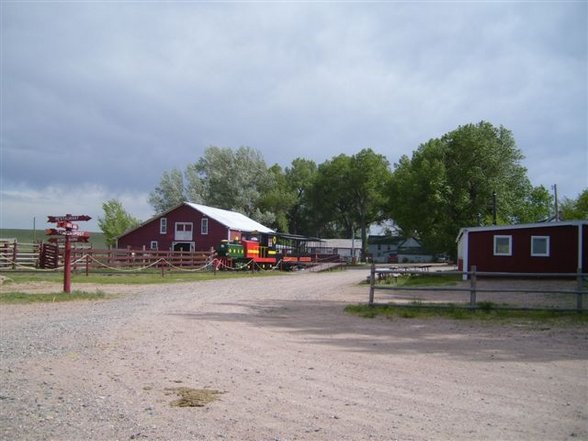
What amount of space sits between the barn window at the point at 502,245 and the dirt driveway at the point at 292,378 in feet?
53.5

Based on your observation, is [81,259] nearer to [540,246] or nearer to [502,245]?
[502,245]

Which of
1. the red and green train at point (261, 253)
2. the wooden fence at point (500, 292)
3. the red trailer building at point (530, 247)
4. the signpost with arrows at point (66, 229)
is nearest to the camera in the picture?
the wooden fence at point (500, 292)

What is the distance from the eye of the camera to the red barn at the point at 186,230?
4981 cm

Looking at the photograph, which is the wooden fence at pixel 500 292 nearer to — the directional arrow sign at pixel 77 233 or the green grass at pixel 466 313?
the green grass at pixel 466 313

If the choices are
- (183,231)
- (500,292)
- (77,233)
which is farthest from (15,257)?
(500,292)

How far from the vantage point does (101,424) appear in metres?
5.56

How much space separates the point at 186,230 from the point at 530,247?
31943 mm

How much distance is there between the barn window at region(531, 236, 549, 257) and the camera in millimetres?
26891

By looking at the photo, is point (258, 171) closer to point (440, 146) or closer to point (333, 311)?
point (440, 146)

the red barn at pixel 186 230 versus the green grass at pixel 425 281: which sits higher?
the red barn at pixel 186 230

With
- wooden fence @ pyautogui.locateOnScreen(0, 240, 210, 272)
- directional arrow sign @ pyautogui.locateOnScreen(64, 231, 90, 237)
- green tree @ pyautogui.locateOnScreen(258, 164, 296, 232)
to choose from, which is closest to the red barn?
wooden fence @ pyautogui.locateOnScreen(0, 240, 210, 272)

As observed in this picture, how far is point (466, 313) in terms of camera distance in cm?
1401

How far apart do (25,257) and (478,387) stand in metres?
34.2

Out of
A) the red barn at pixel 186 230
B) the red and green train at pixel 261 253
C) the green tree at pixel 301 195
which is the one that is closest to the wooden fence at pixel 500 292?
the red and green train at pixel 261 253
